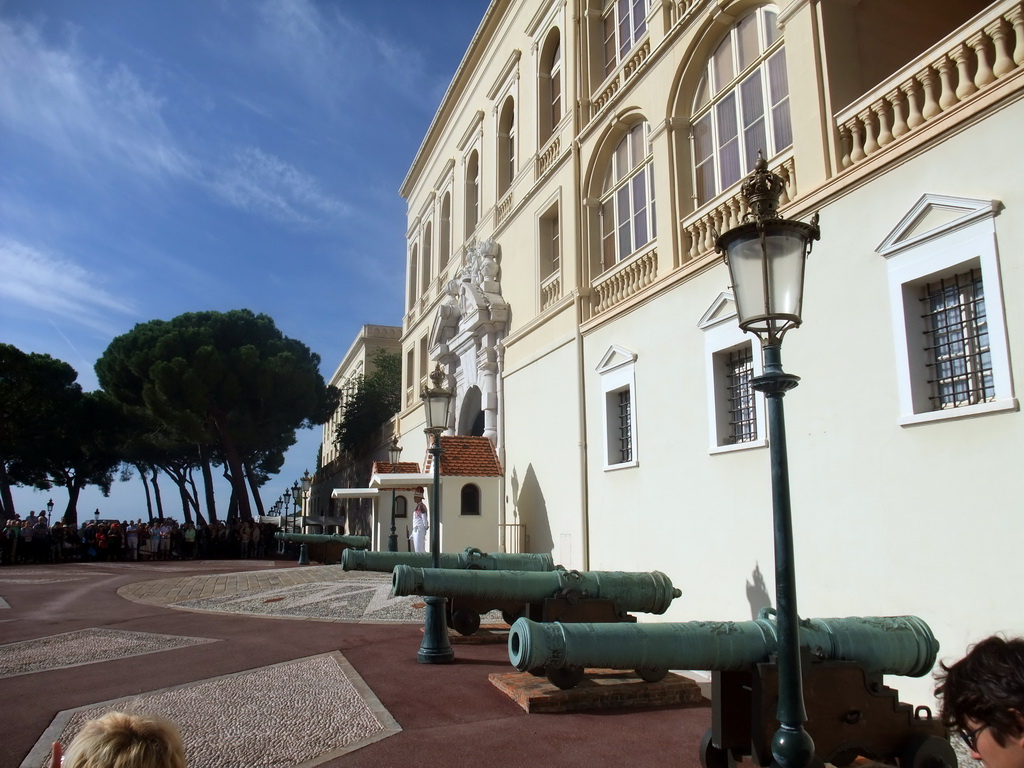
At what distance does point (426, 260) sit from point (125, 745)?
82.5 feet

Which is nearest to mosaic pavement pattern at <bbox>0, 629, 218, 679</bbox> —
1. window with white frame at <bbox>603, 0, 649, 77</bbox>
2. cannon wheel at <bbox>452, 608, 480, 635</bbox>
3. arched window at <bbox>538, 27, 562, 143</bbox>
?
Answer: cannon wheel at <bbox>452, 608, 480, 635</bbox>

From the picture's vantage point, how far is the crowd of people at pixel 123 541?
2792 cm

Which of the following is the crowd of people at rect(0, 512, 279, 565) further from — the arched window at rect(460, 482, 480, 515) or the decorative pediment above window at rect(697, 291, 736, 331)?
the decorative pediment above window at rect(697, 291, 736, 331)

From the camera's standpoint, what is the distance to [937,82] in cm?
643

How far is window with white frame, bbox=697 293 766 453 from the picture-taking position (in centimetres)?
852

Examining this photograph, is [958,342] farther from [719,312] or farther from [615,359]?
[615,359]

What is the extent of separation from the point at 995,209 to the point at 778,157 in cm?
313

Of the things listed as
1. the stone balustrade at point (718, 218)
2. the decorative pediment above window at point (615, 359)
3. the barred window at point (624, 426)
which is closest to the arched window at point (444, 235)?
the decorative pediment above window at point (615, 359)

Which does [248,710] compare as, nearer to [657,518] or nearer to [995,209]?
[657,518]

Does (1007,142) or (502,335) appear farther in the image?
(502,335)

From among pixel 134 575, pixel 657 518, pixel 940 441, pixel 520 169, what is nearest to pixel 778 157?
pixel 940 441

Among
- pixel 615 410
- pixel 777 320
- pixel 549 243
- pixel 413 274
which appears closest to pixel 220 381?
pixel 413 274

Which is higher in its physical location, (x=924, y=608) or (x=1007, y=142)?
(x=1007, y=142)

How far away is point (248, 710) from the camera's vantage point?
600 cm
